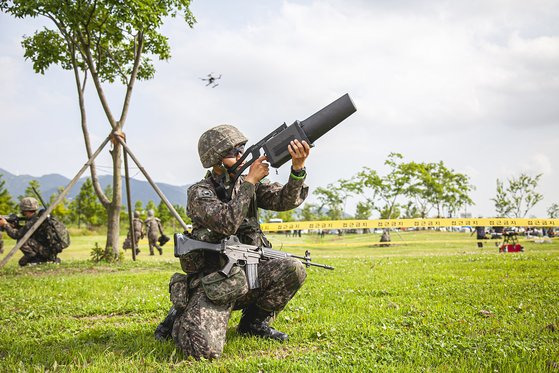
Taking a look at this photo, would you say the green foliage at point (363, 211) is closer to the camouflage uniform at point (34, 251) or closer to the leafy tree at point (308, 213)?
the leafy tree at point (308, 213)

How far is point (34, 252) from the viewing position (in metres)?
14.1

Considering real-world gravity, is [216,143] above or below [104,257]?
above

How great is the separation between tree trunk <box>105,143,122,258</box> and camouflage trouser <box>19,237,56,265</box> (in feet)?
6.29

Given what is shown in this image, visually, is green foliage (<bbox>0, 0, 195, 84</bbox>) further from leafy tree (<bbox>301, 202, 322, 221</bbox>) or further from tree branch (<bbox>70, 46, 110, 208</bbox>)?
leafy tree (<bbox>301, 202, 322, 221</bbox>)

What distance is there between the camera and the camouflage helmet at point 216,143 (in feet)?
15.2

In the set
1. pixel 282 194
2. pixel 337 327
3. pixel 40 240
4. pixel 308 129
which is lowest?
pixel 337 327

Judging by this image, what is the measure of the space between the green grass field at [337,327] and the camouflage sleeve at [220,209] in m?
1.26

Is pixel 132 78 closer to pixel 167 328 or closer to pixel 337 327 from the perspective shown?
pixel 167 328

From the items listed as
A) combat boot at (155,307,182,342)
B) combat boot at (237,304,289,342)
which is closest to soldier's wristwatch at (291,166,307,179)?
combat boot at (237,304,289,342)

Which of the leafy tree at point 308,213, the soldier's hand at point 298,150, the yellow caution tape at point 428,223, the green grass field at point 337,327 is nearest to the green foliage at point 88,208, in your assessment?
the leafy tree at point 308,213

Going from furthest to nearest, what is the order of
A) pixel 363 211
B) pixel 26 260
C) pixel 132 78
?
1. pixel 363 211
2. pixel 132 78
3. pixel 26 260

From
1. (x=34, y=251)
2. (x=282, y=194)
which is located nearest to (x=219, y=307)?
(x=282, y=194)

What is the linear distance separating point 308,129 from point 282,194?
85cm

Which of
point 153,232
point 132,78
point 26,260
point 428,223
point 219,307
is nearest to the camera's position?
point 219,307
